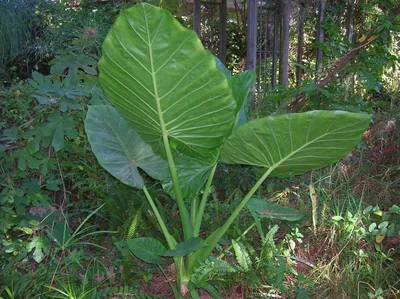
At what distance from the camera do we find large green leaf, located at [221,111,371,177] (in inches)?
82.4

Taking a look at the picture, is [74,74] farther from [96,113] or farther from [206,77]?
[206,77]

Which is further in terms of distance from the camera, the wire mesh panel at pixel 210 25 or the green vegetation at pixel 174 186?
the wire mesh panel at pixel 210 25

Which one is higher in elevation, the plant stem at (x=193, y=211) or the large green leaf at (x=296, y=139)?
the large green leaf at (x=296, y=139)

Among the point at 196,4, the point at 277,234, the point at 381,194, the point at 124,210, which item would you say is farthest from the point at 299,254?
the point at 196,4

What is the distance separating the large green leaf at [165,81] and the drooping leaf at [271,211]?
21.3 inches

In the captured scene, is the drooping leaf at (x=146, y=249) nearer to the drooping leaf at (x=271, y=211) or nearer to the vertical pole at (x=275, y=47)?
the drooping leaf at (x=271, y=211)

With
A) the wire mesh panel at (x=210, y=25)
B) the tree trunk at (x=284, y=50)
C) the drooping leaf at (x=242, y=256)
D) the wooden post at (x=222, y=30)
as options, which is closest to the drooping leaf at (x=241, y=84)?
the drooping leaf at (x=242, y=256)

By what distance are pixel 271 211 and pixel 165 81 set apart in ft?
3.51

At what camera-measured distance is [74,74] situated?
2.92 metres

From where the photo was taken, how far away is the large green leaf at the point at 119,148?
2.36 m

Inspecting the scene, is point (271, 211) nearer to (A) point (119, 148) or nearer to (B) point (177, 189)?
(B) point (177, 189)

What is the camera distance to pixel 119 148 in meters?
2.44

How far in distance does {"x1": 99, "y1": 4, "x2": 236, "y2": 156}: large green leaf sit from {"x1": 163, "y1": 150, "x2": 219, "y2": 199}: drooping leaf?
0.20 m

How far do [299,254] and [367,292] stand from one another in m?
0.43
